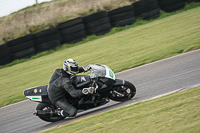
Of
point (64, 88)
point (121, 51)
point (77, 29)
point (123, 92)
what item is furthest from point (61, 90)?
point (77, 29)

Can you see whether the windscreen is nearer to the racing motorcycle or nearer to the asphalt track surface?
the racing motorcycle

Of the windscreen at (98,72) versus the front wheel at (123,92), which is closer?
the windscreen at (98,72)

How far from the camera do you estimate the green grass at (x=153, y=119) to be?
4.09 meters

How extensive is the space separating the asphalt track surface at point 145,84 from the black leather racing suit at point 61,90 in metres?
0.47

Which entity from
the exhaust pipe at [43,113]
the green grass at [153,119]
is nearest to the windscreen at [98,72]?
the green grass at [153,119]

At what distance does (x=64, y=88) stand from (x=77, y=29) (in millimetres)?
9335

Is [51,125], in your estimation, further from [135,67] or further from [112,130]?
[135,67]

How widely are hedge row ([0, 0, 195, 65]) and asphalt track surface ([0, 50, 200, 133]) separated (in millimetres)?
6592

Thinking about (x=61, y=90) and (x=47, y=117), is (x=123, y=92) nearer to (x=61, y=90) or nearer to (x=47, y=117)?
(x=61, y=90)

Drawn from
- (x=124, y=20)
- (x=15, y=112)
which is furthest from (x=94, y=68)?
(x=124, y=20)

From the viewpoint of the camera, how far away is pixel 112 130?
15.1 ft

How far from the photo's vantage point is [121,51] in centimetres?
1190

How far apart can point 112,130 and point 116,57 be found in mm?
6851

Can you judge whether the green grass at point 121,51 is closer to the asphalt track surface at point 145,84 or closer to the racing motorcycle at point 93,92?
the asphalt track surface at point 145,84
